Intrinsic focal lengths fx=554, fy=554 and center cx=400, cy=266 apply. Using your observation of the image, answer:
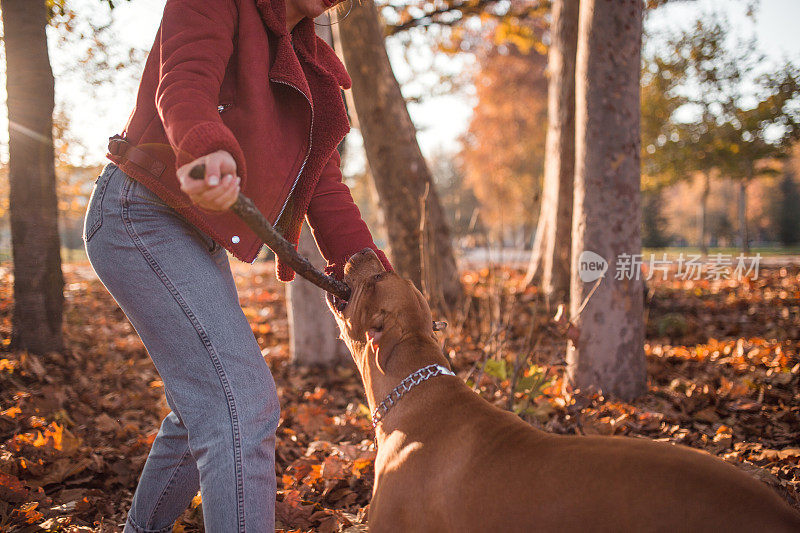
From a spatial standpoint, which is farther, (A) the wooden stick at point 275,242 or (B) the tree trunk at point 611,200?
(B) the tree trunk at point 611,200

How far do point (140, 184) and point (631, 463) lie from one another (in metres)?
1.82

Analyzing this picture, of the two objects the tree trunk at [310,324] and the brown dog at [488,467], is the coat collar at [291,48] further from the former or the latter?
the tree trunk at [310,324]

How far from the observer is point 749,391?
465 cm

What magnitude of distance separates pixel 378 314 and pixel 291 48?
1096 mm

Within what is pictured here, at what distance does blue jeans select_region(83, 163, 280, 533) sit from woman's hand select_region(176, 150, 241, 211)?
345 mm

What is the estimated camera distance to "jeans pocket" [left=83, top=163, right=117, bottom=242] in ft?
6.29

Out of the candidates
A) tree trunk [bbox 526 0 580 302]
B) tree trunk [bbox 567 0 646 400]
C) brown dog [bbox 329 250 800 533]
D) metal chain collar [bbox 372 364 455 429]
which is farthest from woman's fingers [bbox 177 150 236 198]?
tree trunk [bbox 526 0 580 302]

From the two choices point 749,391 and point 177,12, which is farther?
point 749,391

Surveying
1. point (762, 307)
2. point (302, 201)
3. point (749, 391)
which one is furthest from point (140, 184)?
point (762, 307)

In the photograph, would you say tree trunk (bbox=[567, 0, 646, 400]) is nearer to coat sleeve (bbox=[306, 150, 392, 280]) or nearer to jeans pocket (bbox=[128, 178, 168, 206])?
coat sleeve (bbox=[306, 150, 392, 280])

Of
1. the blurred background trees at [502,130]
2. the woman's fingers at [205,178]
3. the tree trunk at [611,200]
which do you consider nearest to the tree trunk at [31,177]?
the blurred background trees at [502,130]

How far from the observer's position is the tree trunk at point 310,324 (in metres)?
5.92

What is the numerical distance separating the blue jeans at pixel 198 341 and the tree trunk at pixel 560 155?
20.9 feet

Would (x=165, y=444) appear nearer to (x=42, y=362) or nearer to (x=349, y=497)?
(x=349, y=497)
